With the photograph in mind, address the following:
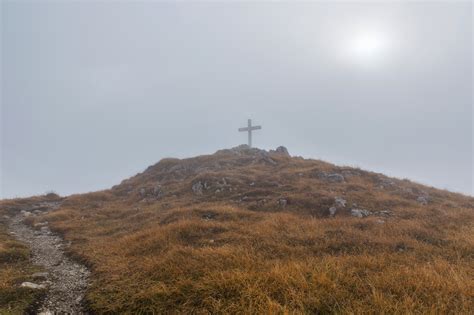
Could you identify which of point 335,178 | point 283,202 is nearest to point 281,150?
point 335,178

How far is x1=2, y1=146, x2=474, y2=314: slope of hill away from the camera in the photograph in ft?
20.8

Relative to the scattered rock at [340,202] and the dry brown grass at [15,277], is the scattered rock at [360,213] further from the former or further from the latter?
the dry brown grass at [15,277]

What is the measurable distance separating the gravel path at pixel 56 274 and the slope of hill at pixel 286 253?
0.41 metres

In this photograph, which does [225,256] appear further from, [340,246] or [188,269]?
[340,246]

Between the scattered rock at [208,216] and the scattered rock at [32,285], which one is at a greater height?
the scattered rock at [208,216]

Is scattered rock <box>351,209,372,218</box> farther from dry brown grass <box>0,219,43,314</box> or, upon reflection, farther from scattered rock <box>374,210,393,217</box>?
dry brown grass <box>0,219,43,314</box>

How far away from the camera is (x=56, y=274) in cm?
914

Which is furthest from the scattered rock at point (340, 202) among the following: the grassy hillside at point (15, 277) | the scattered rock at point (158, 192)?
the scattered rock at point (158, 192)

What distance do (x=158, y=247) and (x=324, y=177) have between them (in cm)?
1673

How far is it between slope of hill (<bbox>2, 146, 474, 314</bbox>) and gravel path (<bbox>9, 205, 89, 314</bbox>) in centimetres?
41

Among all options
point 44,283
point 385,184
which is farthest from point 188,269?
point 385,184

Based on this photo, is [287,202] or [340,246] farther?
[287,202]

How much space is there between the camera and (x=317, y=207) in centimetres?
1633

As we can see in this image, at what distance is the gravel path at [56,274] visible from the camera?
7043 mm
